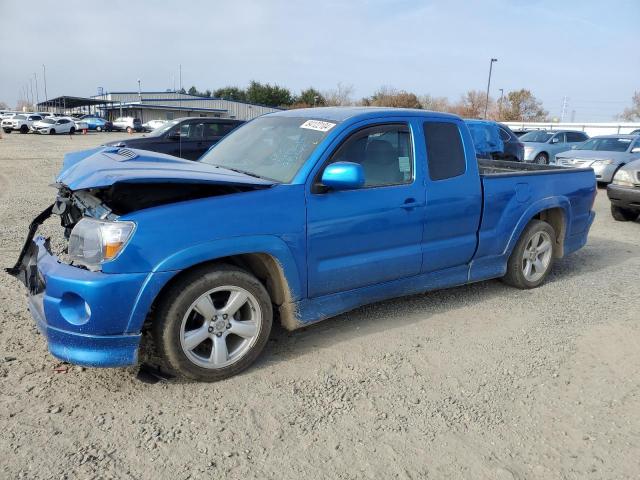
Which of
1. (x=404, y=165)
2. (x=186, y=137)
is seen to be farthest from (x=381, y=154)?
(x=186, y=137)

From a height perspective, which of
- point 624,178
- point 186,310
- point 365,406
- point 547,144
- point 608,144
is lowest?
point 365,406

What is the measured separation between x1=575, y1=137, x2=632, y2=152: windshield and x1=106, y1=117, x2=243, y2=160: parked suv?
1051cm

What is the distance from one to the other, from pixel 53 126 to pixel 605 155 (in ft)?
128

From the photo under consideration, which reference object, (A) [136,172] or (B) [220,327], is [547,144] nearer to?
(B) [220,327]

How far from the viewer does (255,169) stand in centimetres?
395

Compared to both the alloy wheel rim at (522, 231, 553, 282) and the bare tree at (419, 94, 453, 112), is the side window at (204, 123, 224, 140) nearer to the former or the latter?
the alloy wheel rim at (522, 231, 553, 282)

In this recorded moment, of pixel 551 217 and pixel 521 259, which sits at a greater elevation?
pixel 551 217

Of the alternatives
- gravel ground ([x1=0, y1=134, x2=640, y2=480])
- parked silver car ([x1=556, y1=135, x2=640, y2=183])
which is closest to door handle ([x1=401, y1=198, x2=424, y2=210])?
gravel ground ([x1=0, y1=134, x2=640, y2=480])

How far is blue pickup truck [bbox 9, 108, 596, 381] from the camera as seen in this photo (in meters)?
2.99

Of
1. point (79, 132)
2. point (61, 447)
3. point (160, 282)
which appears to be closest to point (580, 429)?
point (160, 282)

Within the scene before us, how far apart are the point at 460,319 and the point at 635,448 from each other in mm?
1823

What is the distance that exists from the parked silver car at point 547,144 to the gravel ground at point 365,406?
14496 millimetres

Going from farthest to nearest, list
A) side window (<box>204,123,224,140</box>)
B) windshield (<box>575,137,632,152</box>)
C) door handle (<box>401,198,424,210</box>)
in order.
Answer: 1. windshield (<box>575,137,632,152</box>)
2. side window (<box>204,123,224,140</box>)
3. door handle (<box>401,198,424,210</box>)

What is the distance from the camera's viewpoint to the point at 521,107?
7512 centimetres
